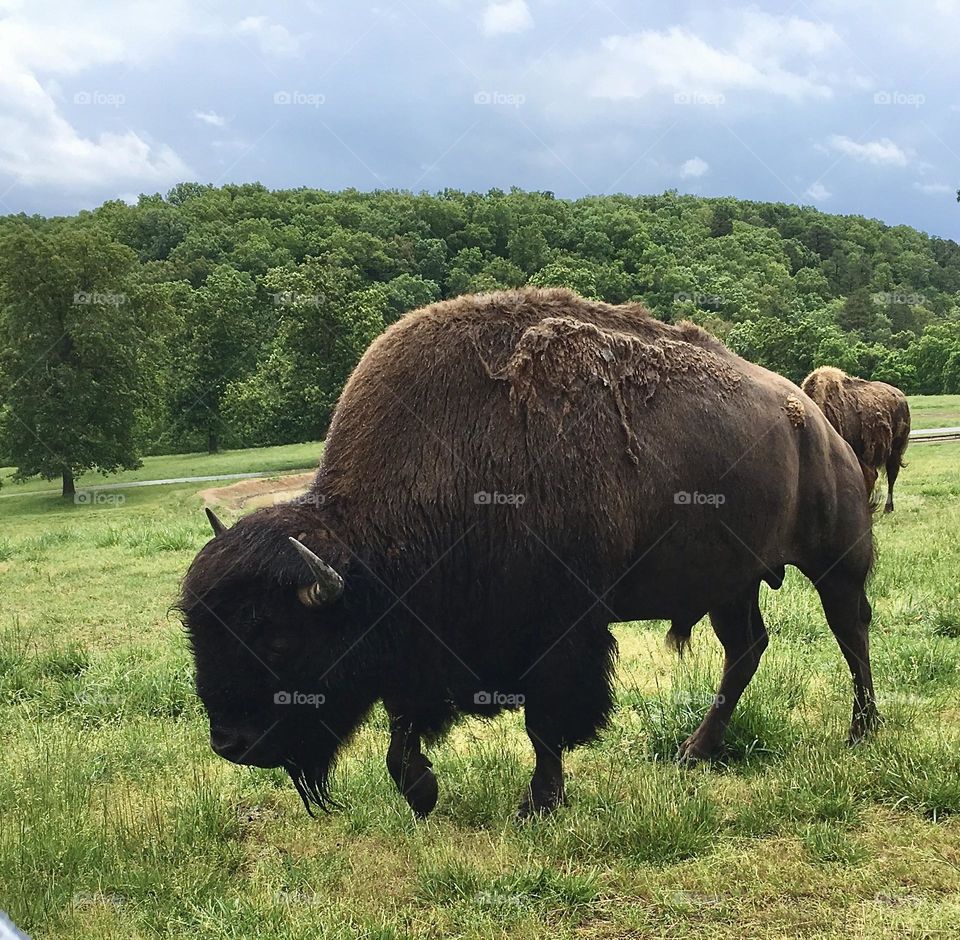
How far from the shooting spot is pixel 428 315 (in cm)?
482

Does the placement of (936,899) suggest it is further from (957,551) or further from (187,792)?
(957,551)

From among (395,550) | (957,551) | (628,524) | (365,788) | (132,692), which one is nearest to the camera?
(395,550)

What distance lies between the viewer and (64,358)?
37.1m

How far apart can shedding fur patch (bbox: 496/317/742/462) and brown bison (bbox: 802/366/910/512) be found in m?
8.44

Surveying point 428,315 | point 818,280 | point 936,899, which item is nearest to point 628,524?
point 428,315

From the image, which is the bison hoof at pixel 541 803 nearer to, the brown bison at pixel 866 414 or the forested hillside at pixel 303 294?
the brown bison at pixel 866 414

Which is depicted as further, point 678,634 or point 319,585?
point 678,634

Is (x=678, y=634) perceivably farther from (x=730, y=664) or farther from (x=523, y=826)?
(x=523, y=826)

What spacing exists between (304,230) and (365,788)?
60.6 m

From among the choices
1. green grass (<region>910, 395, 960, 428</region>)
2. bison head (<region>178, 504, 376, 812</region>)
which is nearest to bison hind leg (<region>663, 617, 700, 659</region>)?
bison head (<region>178, 504, 376, 812</region>)

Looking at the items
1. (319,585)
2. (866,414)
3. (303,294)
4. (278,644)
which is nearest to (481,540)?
(319,585)

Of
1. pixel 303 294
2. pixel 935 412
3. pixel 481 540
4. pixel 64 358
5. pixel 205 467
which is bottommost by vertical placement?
pixel 205 467

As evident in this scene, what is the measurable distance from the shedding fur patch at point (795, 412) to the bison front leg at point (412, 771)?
302 cm

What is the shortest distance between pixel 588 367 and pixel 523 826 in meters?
2.45
